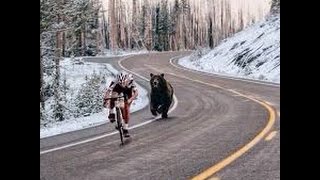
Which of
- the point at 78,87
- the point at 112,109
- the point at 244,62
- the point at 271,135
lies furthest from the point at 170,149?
the point at 244,62

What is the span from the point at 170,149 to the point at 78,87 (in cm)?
322

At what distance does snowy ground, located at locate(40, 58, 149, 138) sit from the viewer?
21.0 feet

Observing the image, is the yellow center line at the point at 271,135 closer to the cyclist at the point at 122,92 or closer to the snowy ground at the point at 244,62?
the cyclist at the point at 122,92

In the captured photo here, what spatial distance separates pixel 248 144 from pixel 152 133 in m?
1.47

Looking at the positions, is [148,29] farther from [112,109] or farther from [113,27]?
[112,109]

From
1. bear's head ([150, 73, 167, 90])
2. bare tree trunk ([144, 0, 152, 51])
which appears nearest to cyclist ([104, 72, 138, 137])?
bear's head ([150, 73, 167, 90])

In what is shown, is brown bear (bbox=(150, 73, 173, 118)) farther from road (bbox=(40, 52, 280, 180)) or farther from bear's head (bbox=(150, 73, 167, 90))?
road (bbox=(40, 52, 280, 180))

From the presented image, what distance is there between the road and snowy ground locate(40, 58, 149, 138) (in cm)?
18

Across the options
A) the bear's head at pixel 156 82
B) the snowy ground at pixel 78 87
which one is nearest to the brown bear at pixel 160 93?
the bear's head at pixel 156 82

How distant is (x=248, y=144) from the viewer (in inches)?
279

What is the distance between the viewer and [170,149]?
6242mm
